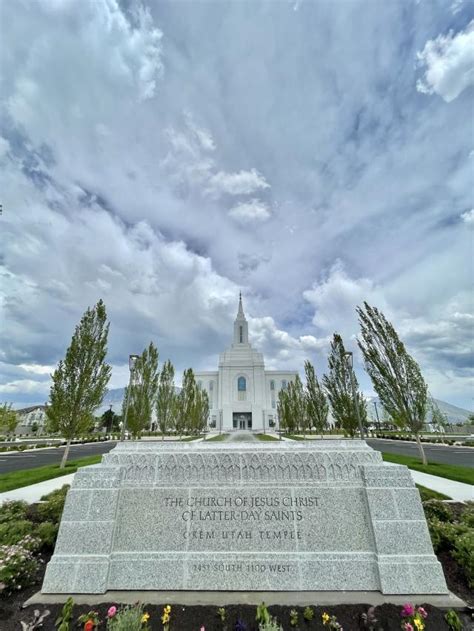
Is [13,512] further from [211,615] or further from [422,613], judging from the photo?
[422,613]

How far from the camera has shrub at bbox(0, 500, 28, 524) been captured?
6.01m

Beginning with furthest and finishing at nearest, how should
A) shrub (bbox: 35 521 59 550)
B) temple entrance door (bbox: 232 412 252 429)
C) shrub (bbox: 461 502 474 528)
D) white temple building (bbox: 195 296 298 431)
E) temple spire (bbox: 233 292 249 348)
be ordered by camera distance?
1. temple spire (bbox: 233 292 249 348)
2. temple entrance door (bbox: 232 412 252 429)
3. white temple building (bbox: 195 296 298 431)
4. shrub (bbox: 461 502 474 528)
5. shrub (bbox: 35 521 59 550)

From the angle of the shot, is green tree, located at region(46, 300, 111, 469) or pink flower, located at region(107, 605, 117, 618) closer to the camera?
pink flower, located at region(107, 605, 117, 618)

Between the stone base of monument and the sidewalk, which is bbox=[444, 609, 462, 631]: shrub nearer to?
the stone base of monument

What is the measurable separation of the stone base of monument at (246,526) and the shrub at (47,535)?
4.69 feet

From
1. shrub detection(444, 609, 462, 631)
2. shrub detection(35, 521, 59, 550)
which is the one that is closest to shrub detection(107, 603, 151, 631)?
shrub detection(35, 521, 59, 550)

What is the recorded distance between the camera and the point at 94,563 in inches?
161

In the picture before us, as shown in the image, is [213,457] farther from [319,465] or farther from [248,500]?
[319,465]

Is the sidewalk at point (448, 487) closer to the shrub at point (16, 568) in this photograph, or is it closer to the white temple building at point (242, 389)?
the shrub at point (16, 568)

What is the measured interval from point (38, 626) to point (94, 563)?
2.60 feet

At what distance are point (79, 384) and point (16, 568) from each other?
37.3ft

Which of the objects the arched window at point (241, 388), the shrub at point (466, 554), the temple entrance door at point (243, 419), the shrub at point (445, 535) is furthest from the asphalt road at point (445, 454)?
the arched window at point (241, 388)

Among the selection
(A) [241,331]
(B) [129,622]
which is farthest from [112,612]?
(A) [241,331]

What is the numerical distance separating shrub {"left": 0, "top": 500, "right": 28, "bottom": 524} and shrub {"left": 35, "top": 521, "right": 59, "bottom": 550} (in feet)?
3.59
